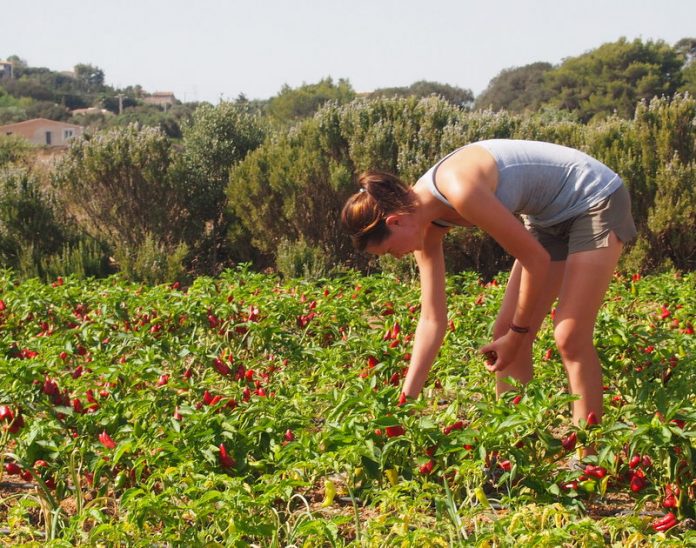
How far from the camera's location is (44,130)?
46.1 m

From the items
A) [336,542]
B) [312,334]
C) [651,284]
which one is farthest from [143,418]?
[651,284]

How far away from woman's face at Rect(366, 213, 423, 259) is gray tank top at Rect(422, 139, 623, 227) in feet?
0.56

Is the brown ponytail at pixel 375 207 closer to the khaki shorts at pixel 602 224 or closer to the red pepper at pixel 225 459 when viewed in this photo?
the khaki shorts at pixel 602 224

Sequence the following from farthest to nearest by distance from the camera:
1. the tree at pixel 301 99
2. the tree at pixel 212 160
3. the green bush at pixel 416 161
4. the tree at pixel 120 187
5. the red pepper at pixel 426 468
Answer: the tree at pixel 301 99 → the tree at pixel 212 160 → the tree at pixel 120 187 → the green bush at pixel 416 161 → the red pepper at pixel 426 468

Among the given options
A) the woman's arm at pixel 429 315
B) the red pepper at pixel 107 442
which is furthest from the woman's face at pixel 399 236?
the red pepper at pixel 107 442

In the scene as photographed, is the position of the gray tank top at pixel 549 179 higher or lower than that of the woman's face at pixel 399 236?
higher

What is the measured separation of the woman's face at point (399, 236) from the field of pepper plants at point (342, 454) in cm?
44

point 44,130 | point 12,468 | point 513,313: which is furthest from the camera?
point 44,130

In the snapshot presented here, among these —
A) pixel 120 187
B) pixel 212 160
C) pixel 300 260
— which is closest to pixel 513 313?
pixel 300 260

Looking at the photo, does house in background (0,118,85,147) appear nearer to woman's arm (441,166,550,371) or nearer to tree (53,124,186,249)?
tree (53,124,186,249)

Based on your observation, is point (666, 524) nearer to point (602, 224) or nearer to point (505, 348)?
point (505, 348)

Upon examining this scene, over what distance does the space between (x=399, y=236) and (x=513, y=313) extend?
2.58ft

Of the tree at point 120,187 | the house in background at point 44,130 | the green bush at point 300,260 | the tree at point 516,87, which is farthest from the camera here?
the tree at point 516,87

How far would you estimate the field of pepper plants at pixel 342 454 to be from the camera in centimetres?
236
